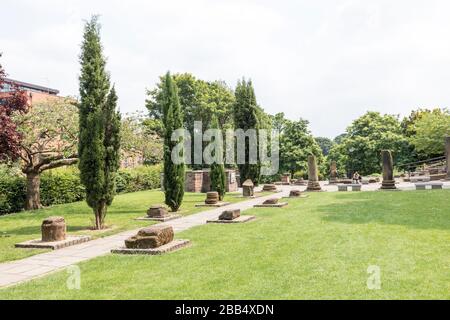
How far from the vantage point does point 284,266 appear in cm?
753

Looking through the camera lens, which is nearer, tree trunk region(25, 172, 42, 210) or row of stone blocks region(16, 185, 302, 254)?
row of stone blocks region(16, 185, 302, 254)

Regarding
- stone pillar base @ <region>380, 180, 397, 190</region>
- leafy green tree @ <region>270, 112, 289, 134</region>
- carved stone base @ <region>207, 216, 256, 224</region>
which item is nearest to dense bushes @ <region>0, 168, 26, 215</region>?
carved stone base @ <region>207, 216, 256, 224</region>

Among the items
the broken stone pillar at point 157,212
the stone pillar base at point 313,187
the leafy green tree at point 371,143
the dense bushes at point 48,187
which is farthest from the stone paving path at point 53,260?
the leafy green tree at point 371,143

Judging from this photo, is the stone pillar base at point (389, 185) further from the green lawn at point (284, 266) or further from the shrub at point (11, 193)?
the shrub at point (11, 193)

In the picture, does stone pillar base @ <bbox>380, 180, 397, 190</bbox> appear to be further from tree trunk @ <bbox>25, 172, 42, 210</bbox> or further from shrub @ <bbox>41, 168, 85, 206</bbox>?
tree trunk @ <bbox>25, 172, 42, 210</bbox>

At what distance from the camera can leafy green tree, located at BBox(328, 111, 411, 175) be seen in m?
46.3

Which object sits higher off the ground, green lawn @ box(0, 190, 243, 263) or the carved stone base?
the carved stone base

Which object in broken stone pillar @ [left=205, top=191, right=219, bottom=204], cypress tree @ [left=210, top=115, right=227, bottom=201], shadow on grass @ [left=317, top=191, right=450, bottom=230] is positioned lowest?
shadow on grass @ [left=317, top=191, right=450, bottom=230]

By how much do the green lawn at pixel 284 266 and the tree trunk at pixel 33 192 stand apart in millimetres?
12257

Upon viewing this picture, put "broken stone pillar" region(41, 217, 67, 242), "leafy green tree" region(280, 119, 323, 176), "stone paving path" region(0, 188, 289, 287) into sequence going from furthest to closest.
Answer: "leafy green tree" region(280, 119, 323, 176) < "broken stone pillar" region(41, 217, 67, 242) < "stone paving path" region(0, 188, 289, 287)

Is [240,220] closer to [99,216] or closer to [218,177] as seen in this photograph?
[99,216]

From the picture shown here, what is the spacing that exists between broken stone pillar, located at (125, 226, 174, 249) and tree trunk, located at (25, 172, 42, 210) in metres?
13.0

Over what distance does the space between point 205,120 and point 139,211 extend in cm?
2580

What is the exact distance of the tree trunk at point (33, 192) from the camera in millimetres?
20411
